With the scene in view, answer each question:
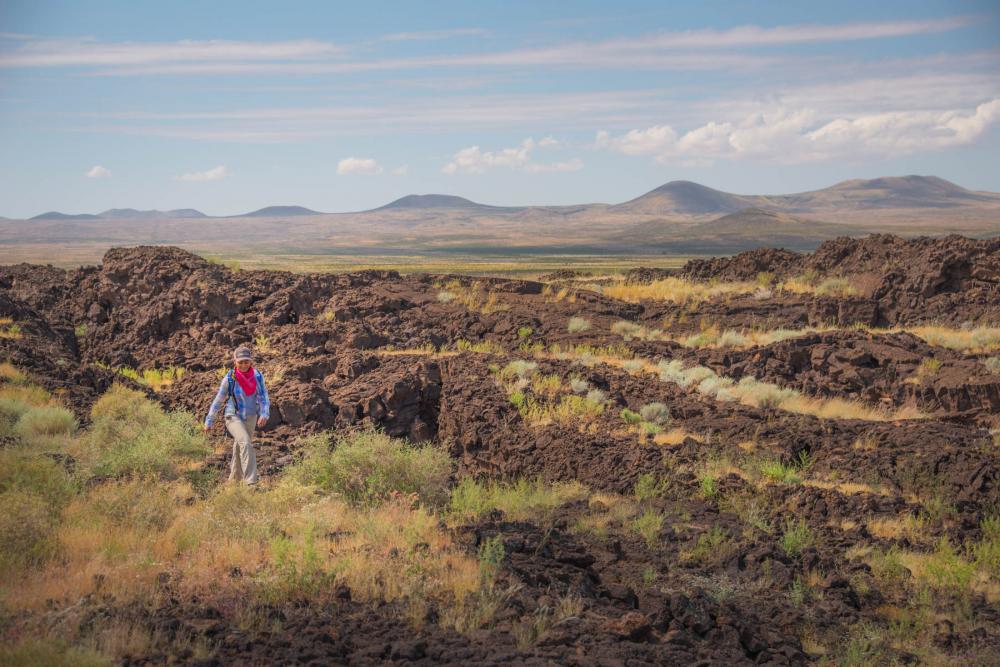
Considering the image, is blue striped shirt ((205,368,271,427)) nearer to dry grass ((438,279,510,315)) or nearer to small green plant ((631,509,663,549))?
small green plant ((631,509,663,549))

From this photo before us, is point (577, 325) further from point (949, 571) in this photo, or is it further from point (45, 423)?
point (949, 571)

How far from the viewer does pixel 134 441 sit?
1116 centimetres

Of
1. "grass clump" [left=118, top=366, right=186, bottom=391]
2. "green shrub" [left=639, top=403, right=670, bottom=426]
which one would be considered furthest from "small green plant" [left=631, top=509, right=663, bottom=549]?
"grass clump" [left=118, top=366, right=186, bottom=391]

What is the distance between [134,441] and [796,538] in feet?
27.7

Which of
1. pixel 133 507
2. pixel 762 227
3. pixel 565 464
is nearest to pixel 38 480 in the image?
pixel 133 507

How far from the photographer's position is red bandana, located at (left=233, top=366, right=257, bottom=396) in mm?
9883

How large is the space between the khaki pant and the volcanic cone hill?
0.30 m

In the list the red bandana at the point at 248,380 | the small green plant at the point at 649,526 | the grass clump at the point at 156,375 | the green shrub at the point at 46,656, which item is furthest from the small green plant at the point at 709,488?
the grass clump at the point at 156,375

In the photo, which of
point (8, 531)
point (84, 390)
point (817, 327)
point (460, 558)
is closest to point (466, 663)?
point (460, 558)

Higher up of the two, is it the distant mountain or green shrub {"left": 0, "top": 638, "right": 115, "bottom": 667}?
the distant mountain

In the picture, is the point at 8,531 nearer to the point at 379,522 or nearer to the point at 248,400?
the point at 379,522

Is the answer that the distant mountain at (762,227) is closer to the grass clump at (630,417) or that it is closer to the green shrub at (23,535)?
the grass clump at (630,417)

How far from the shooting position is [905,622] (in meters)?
7.11

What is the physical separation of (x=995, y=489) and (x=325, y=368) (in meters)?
11.2
